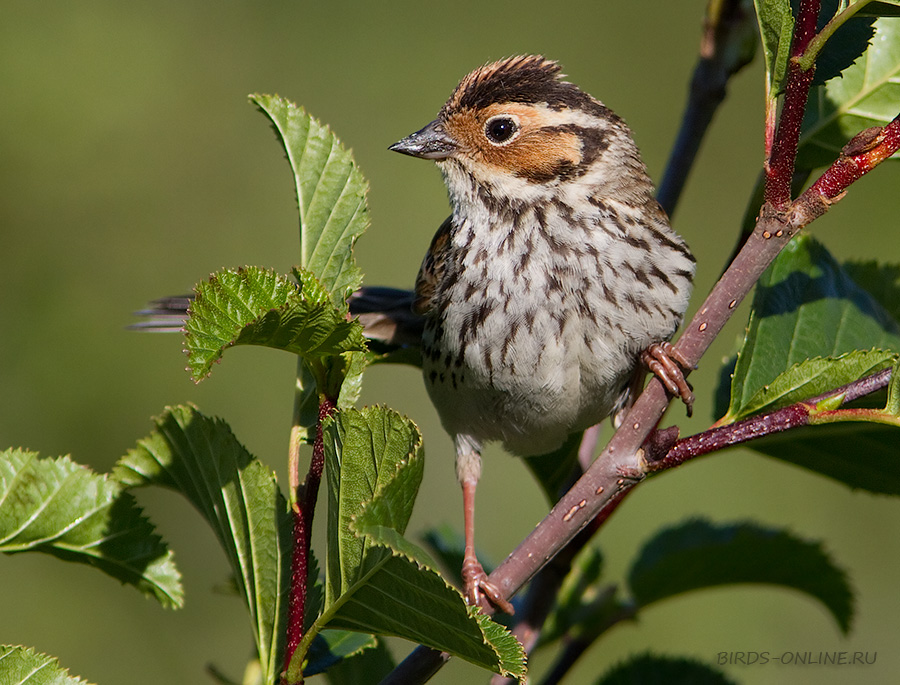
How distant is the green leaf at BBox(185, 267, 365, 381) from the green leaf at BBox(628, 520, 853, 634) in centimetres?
130

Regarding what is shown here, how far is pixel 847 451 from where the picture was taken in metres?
2.04

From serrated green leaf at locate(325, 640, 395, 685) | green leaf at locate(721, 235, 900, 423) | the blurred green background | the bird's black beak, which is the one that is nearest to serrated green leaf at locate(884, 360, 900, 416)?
green leaf at locate(721, 235, 900, 423)

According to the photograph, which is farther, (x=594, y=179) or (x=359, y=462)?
(x=594, y=179)

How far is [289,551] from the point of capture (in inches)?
66.6

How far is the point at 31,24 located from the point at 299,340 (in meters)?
6.61

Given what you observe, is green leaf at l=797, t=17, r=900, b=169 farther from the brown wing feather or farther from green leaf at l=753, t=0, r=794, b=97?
the brown wing feather

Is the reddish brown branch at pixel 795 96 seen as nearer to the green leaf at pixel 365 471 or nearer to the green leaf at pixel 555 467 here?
the green leaf at pixel 365 471

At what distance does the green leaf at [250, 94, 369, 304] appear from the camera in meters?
1.73

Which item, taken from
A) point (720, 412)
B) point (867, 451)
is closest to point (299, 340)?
point (720, 412)

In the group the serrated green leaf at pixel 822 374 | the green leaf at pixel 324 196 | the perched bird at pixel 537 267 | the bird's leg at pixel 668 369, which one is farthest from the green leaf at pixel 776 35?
the perched bird at pixel 537 267

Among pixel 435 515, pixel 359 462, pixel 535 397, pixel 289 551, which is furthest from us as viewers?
pixel 435 515

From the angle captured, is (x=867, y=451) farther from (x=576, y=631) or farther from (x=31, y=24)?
(x=31, y=24)

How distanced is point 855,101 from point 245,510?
4.80 feet

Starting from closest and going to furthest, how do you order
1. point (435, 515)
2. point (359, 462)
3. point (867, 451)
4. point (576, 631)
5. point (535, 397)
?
point (359, 462), point (867, 451), point (576, 631), point (535, 397), point (435, 515)
